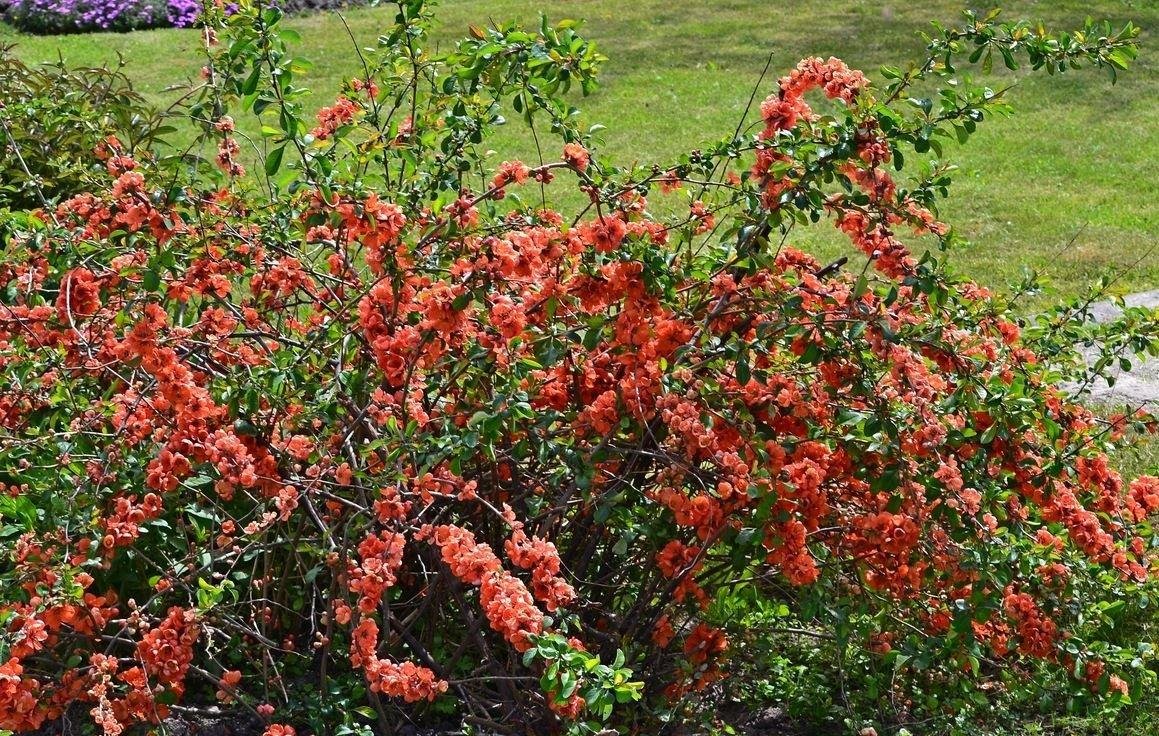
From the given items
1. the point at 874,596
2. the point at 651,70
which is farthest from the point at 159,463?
the point at 651,70

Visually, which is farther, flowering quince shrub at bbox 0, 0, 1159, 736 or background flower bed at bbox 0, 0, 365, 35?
background flower bed at bbox 0, 0, 365, 35

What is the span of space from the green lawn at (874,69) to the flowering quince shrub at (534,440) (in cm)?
317

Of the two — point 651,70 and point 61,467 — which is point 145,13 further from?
point 61,467

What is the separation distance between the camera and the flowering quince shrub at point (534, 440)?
9.64ft

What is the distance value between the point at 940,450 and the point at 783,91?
895 mm

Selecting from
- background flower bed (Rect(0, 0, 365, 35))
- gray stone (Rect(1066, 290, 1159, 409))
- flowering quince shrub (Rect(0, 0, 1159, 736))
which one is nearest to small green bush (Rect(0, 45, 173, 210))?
flowering quince shrub (Rect(0, 0, 1159, 736))

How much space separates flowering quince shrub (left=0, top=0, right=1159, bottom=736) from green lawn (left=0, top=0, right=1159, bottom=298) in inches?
125

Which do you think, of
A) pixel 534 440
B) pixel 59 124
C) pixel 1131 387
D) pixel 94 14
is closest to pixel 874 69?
pixel 1131 387

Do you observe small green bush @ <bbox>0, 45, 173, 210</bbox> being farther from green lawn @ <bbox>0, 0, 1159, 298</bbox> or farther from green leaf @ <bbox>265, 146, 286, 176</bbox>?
green lawn @ <bbox>0, 0, 1159, 298</bbox>

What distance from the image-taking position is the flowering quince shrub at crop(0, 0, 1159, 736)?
9.64 feet

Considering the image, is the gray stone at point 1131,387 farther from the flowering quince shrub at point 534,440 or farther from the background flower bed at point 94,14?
the background flower bed at point 94,14

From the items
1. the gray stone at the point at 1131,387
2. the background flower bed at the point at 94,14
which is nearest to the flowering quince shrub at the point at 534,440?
the gray stone at the point at 1131,387

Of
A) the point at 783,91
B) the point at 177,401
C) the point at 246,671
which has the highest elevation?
the point at 783,91

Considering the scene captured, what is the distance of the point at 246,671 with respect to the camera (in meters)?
3.53
